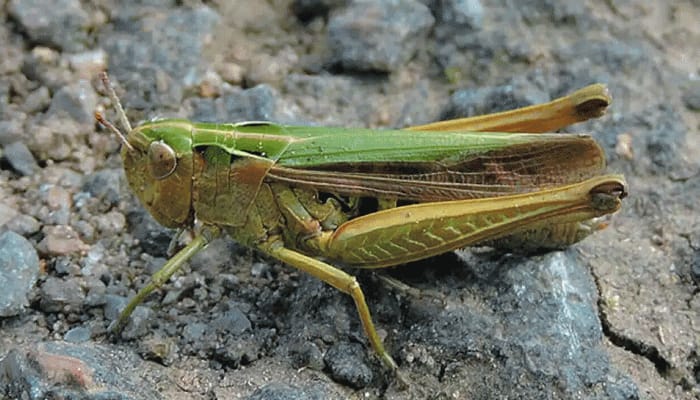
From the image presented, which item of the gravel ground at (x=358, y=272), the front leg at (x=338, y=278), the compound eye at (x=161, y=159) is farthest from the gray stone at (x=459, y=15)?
the compound eye at (x=161, y=159)

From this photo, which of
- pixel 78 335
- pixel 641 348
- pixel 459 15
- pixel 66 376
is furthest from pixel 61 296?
pixel 459 15

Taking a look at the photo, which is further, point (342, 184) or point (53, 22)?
point (53, 22)

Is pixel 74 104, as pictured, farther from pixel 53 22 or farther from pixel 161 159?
pixel 161 159

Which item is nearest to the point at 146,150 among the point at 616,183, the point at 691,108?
the point at 616,183

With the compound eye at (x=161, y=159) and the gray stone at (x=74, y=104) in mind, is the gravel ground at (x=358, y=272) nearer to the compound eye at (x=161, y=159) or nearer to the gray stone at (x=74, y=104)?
the gray stone at (x=74, y=104)

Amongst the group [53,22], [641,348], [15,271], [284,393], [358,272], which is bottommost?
[641,348]

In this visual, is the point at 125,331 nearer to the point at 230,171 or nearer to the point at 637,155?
the point at 230,171

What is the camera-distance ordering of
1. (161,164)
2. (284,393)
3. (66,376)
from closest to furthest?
(66,376) → (284,393) → (161,164)
